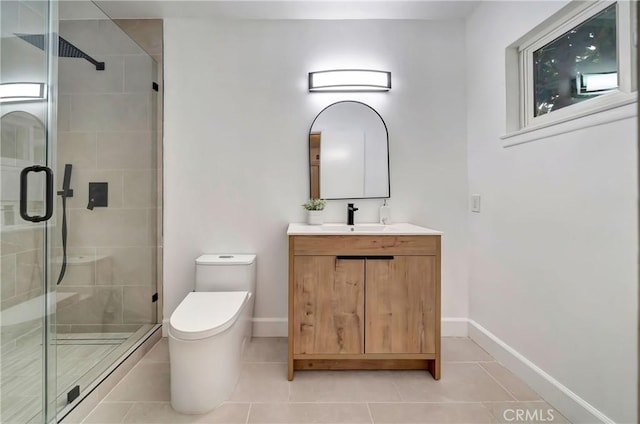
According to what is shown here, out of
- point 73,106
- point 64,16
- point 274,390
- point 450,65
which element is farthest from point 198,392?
point 450,65

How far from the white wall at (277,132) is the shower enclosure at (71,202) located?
222 millimetres

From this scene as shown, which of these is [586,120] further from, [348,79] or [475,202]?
[348,79]

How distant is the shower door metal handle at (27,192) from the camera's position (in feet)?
4.31

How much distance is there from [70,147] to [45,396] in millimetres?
1297

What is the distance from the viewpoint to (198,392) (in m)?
1.57

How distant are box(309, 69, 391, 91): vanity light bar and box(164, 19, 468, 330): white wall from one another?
7 centimetres

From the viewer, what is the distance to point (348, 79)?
238 centimetres

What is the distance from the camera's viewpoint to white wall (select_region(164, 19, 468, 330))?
2.43 m

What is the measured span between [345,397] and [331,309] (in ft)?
1.48

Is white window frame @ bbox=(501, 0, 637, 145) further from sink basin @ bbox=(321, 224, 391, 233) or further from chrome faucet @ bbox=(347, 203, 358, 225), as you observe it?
chrome faucet @ bbox=(347, 203, 358, 225)

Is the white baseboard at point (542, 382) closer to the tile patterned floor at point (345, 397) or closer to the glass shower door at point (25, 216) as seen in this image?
the tile patterned floor at point (345, 397)

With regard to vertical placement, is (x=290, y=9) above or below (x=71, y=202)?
above

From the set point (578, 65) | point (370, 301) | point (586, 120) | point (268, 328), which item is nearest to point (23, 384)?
point (268, 328)

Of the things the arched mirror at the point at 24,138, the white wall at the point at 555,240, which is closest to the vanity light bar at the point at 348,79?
the white wall at the point at 555,240
